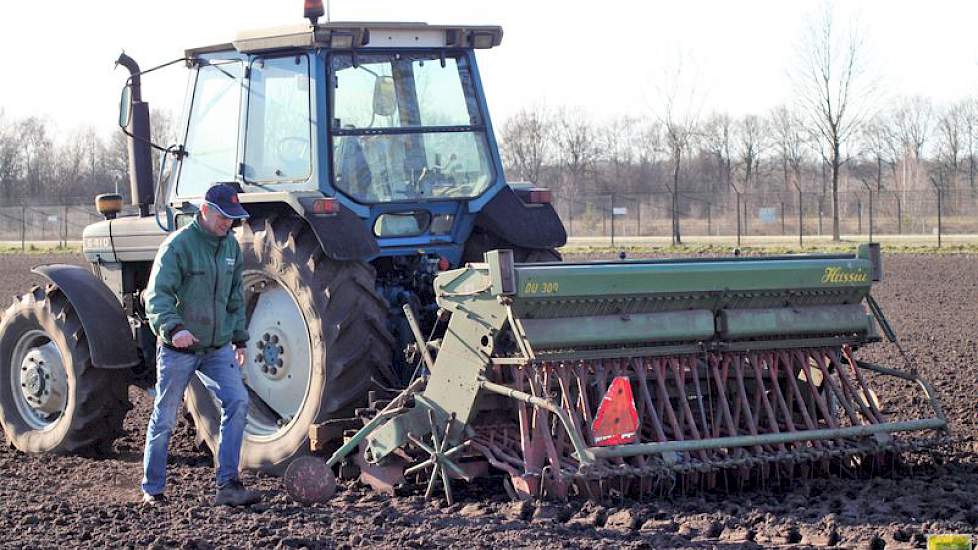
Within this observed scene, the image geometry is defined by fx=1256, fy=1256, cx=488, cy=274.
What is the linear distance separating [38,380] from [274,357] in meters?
2.00

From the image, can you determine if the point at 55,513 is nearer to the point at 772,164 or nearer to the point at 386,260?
the point at 386,260

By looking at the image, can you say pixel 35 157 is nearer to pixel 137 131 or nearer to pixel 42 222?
pixel 42 222

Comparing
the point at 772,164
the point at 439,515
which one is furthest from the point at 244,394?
the point at 772,164

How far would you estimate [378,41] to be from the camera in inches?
280

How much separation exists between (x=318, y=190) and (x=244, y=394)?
1.18m

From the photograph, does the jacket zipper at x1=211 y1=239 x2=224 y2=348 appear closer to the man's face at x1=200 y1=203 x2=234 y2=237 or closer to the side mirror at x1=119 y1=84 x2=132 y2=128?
the man's face at x1=200 y1=203 x2=234 y2=237

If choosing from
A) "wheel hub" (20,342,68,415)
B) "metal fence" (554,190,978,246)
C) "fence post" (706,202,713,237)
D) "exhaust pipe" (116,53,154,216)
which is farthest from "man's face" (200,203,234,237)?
"fence post" (706,202,713,237)

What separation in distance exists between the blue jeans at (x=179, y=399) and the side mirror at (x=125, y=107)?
1797 mm

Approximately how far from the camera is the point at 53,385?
7.94 meters

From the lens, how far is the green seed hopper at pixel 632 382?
19.0ft

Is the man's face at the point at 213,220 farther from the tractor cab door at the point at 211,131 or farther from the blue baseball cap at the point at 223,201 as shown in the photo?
the tractor cab door at the point at 211,131

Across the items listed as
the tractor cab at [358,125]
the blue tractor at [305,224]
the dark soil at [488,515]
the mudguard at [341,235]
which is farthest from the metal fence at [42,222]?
the mudguard at [341,235]

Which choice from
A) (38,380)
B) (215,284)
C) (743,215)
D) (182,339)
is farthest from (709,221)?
(182,339)

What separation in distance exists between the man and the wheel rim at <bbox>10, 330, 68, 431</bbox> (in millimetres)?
1912
